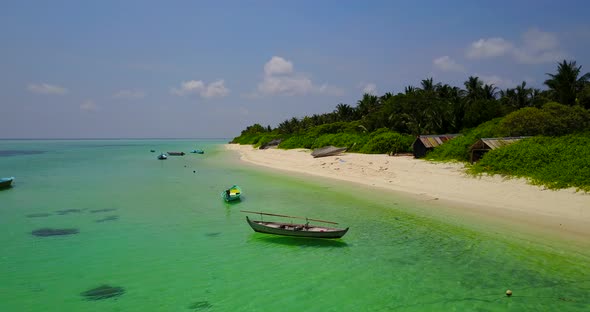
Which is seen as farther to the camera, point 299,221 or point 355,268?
point 299,221

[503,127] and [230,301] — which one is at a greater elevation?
[503,127]

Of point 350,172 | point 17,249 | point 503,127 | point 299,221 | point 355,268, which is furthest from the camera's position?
point 503,127

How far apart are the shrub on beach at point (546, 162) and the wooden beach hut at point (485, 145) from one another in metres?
1.88

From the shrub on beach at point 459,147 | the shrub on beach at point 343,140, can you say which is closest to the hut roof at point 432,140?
the shrub on beach at point 459,147

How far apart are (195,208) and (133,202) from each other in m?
5.56

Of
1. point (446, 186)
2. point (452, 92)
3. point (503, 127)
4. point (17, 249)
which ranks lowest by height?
point (17, 249)

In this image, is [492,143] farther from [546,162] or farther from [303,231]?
[303,231]

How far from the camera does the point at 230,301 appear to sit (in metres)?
11.0

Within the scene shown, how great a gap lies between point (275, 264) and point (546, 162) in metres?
21.0

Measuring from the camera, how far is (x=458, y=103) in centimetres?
5666

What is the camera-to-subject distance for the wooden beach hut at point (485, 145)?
3094 centimetres

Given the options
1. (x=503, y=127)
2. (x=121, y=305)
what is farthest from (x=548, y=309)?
(x=503, y=127)

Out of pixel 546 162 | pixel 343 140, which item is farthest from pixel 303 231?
pixel 343 140

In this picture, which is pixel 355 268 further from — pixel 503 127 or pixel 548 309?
pixel 503 127
